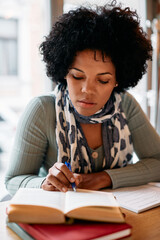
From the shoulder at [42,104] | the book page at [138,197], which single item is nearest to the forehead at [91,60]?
the shoulder at [42,104]

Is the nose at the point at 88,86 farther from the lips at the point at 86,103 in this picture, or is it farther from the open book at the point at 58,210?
the open book at the point at 58,210

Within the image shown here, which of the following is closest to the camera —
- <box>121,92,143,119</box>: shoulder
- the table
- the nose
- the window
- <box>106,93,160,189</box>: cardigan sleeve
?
the table

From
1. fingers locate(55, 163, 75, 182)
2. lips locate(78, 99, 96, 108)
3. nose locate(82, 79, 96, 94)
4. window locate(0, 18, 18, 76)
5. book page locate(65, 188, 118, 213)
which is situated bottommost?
book page locate(65, 188, 118, 213)

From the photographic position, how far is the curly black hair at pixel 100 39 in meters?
1.20

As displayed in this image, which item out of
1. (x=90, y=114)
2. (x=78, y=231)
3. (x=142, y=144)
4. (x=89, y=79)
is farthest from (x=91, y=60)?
(x=78, y=231)

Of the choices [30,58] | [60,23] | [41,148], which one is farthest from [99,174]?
[30,58]

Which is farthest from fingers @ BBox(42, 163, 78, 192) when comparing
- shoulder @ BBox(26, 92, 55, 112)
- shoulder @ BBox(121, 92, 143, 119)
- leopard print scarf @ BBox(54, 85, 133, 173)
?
shoulder @ BBox(121, 92, 143, 119)

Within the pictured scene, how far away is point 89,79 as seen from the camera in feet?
3.82

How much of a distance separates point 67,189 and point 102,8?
2.71 feet

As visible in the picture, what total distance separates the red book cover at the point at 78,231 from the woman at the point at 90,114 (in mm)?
308

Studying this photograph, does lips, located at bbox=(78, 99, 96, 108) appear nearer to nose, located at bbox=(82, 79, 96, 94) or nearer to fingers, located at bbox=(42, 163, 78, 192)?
nose, located at bbox=(82, 79, 96, 94)

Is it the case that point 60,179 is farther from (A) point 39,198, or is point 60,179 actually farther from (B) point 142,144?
(B) point 142,144

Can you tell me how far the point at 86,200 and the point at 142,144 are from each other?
0.76 meters

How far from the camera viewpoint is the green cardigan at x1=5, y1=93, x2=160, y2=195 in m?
1.23
